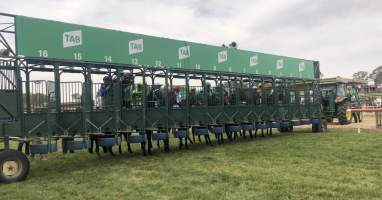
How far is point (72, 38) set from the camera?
33.4 feet

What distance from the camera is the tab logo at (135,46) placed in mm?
11586

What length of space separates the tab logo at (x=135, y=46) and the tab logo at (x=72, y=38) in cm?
161

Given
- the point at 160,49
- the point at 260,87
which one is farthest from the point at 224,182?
the point at 260,87

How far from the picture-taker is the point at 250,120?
51.1 feet

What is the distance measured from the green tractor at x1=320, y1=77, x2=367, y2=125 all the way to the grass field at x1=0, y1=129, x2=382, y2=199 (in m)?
9.59

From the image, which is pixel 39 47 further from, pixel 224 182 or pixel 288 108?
pixel 288 108

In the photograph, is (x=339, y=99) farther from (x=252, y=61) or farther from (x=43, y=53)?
(x=43, y=53)

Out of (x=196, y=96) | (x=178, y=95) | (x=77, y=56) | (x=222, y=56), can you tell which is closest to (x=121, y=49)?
(x=77, y=56)

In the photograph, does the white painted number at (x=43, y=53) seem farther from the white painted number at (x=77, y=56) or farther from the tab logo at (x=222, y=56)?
the tab logo at (x=222, y=56)

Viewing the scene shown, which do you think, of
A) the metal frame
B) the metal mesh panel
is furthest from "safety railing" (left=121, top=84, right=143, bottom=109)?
the metal mesh panel

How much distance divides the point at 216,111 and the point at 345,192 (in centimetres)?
786

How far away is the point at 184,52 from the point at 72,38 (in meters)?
3.93

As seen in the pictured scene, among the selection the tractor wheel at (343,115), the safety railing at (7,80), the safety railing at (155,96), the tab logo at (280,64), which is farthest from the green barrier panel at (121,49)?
the tractor wheel at (343,115)

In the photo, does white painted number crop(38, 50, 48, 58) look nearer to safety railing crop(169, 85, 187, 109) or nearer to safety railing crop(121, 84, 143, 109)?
safety railing crop(121, 84, 143, 109)
